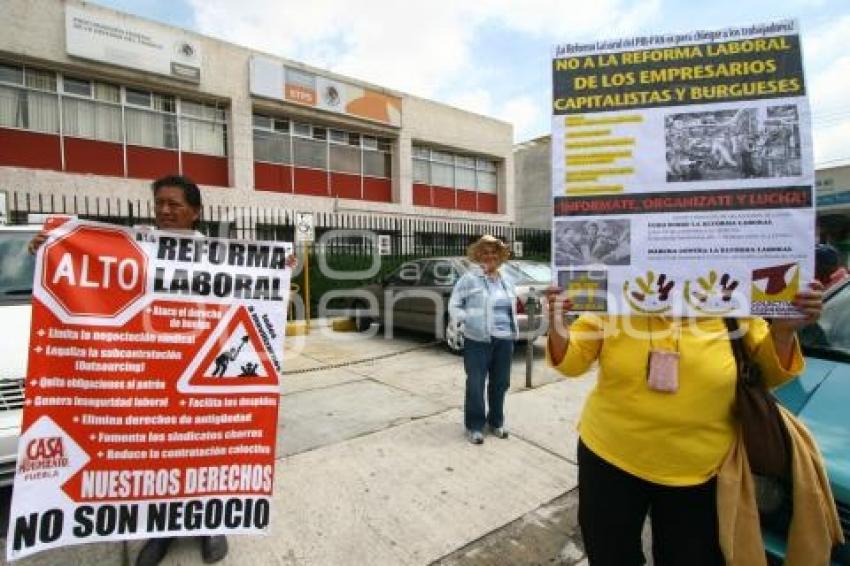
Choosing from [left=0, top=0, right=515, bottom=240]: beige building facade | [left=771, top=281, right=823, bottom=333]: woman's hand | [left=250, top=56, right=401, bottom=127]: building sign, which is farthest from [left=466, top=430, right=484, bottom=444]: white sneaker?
[left=250, top=56, right=401, bottom=127]: building sign

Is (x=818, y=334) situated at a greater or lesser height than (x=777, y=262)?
lesser

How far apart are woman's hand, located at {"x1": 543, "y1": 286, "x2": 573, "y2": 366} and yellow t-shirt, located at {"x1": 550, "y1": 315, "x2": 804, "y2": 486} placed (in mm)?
160

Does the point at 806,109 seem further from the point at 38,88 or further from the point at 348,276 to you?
the point at 38,88

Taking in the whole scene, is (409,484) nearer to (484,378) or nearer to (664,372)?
(484,378)

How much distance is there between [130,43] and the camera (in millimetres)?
13273

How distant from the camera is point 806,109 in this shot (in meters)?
1.59

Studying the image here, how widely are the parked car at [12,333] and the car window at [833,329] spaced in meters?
4.33

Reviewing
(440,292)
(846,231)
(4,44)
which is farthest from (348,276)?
(846,231)

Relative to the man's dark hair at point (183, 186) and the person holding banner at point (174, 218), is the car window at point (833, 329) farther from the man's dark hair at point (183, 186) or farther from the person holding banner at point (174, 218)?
the man's dark hair at point (183, 186)

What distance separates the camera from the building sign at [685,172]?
1.60 meters

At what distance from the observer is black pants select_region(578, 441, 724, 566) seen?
178cm

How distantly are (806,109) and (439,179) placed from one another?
65.2ft

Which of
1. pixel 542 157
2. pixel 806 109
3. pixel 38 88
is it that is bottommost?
pixel 806 109

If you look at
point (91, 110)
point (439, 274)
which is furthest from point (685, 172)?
point (91, 110)
